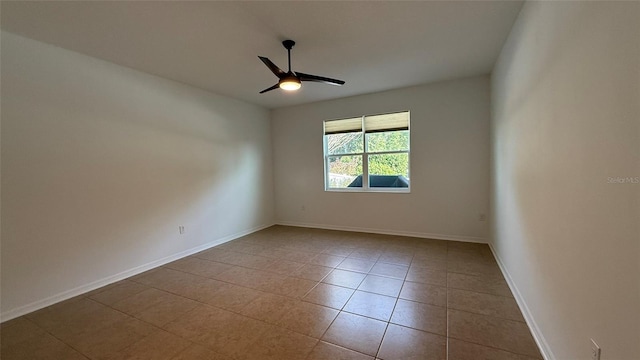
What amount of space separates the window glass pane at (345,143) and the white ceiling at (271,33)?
156cm

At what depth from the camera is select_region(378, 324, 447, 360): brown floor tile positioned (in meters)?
1.69

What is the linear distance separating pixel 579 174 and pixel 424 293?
175 cm

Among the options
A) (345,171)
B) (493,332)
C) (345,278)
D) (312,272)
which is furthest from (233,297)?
(345,171)

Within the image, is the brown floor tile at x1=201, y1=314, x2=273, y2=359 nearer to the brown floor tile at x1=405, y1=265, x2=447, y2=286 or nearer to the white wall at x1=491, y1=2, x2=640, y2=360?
the brown floor tile at x1=405, y1=265, x2=447, y2=286

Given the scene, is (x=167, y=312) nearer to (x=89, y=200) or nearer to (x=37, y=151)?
(x=89, y=200)

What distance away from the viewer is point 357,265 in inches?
129

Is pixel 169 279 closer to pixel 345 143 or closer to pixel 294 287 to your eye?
pixel 294 287

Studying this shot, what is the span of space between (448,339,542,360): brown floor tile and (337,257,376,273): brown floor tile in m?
1.38

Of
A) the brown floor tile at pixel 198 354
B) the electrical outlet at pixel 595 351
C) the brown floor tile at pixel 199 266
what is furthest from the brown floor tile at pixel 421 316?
the brown floor tile at pixel 199 266

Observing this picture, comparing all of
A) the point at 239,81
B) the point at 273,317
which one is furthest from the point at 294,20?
the point at 273,317

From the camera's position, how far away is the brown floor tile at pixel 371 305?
218cm

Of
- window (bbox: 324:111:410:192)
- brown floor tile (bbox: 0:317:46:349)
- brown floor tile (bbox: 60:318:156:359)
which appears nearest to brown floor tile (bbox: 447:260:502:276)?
window (bbox: 324:111:410:192)

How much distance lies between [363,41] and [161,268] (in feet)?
12.7

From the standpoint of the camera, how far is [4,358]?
177 cm
